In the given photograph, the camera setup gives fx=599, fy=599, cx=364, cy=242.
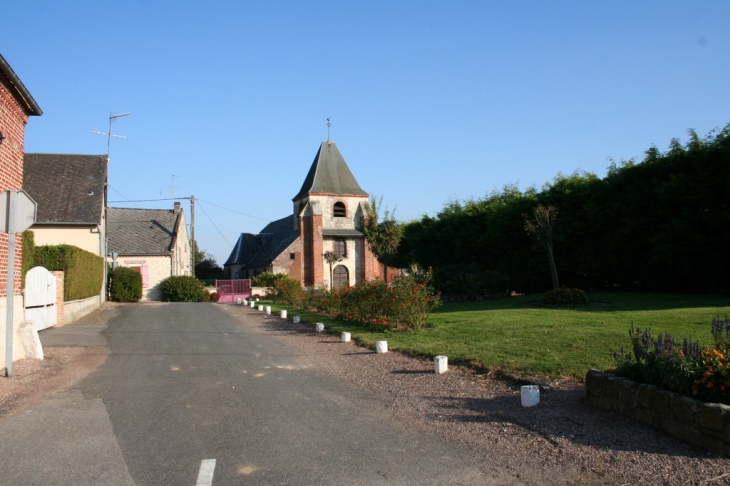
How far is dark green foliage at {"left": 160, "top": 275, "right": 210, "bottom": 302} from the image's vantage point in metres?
37.5

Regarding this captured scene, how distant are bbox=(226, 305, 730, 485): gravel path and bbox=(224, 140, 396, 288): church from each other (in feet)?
124

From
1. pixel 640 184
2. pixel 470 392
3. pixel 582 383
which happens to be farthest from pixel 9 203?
pixel 640 184

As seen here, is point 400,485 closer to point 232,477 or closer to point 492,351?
point 232,477

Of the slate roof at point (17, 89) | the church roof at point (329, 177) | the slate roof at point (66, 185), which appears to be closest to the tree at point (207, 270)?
the church roof at point (329, 177)

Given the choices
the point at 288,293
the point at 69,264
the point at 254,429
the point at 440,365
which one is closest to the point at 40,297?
the point at 69,264

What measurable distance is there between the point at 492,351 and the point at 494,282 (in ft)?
51.1

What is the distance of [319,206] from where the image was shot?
4753cm

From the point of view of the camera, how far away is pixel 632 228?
2059cm

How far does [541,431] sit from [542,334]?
5.13 metres

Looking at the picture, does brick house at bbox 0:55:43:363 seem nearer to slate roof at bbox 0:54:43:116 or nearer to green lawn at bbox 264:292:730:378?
slate roof at bbox 0:54:43:116

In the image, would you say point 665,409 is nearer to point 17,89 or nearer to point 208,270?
point 17,89

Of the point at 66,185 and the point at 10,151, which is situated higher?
the point at 66,185

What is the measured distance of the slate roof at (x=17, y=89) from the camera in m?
9.71

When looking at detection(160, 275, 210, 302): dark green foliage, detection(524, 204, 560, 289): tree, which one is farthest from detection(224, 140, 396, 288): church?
detection(524, 204, 560, 289): tree
